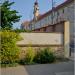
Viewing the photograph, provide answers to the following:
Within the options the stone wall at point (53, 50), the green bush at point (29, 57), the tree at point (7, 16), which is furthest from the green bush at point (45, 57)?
the tree at point (7, 16)

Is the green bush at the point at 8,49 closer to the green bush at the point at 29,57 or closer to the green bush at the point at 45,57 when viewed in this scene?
the green bush at the point at 29,57

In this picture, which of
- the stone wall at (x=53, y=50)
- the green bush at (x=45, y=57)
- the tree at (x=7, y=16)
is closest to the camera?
the green bush at (x=45, y=57)

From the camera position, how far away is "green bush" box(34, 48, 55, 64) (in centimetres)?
1535

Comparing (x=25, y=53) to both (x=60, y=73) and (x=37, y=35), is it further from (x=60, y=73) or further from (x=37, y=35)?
(x=60, y=73)

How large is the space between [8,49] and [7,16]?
7.30 meters

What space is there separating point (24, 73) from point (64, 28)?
6.88 meters

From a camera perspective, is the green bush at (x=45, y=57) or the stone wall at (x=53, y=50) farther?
the stone wall at (x=53, y=50)

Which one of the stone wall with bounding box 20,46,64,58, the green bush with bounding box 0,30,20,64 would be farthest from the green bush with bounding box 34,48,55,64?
the green bush with bounding box 0,30,20,64

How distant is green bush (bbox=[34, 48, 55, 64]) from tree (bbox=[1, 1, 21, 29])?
567 cm

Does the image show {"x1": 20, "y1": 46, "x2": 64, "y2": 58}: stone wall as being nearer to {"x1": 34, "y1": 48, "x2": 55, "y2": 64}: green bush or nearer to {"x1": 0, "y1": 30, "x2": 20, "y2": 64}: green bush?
{"x1": 34, "y1": 48, "x2": 55, "y2": 64}: green bush

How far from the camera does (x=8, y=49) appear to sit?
14.3m

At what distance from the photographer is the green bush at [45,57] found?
50.4ft

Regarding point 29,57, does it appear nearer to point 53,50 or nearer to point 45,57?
point 45,57

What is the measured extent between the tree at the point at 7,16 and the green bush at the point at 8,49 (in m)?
5.79
